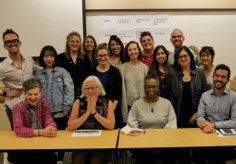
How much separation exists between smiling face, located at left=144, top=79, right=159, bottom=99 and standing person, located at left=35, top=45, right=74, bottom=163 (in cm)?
92

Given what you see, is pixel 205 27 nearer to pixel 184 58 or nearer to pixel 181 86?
pixel 184 58

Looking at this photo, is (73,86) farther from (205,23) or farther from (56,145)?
(205,23)

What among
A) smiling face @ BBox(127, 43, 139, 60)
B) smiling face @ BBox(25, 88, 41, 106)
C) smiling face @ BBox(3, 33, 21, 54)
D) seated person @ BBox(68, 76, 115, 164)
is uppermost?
smiling face @ BBox(3, 33, 21, 54)

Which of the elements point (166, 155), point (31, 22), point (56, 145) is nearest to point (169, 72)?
point (166, 155)

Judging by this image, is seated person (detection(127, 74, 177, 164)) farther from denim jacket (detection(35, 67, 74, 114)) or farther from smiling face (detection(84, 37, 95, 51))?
smiling face (detection(84, 37, 95, 51))

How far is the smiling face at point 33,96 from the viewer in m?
2.83

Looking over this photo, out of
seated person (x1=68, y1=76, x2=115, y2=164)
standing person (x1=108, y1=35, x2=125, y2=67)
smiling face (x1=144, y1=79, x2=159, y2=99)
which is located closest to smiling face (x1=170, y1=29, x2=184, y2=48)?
standing person (x1=108, y1=35, x2=125, y2=67)

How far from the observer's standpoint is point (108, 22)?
14.9 feet

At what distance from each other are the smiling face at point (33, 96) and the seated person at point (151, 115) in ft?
3.16

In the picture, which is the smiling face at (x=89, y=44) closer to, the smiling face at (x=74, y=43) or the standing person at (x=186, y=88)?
the smiling face at (x=74, y=43)

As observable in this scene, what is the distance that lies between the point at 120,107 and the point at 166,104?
675 millimetres

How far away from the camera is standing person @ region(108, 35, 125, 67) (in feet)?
12.1

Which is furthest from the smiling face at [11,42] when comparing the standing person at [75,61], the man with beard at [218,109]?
the man with beard at [218,109]

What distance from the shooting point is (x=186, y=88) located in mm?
3301
